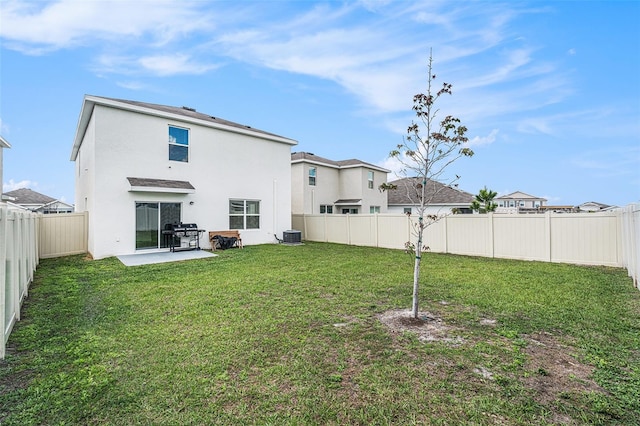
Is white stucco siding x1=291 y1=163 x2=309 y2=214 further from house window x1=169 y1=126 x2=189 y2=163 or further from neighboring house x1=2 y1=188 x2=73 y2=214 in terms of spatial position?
neighboring house x1=2 y1=188 x2=73 y2=214

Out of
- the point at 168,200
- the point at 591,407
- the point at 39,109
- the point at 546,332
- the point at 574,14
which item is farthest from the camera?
the point at 39,109

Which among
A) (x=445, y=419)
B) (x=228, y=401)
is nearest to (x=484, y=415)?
(x=445, y=419)

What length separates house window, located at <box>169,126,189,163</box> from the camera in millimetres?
13031

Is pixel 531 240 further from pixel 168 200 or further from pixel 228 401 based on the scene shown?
pixel 168 200

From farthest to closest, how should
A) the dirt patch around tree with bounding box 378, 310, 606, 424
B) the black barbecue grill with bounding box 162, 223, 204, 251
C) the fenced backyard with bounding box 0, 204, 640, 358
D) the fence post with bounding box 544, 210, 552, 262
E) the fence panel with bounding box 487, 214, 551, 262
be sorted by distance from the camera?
the black barbecue grill with bounding box 162, 223, 204, 251
the fence panel with bounding box 487, 214, 551, 262
the fence post with bounding box 544, 210, 552, 262
the fenced backyard with bounding box 0, 204, 640, 358
the dirt patch around tree with bounding box 378, 310, 606, 424

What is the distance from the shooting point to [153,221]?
1232 centimetres

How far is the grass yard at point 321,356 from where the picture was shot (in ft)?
8.55

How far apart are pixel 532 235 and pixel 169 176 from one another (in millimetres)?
14450

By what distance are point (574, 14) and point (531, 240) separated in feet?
23.9

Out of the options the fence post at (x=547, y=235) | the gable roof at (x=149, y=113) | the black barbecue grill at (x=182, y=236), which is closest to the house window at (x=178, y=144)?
the gable roof at (x=149, y=113)

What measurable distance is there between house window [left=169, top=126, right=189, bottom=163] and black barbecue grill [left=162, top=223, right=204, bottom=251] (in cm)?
295

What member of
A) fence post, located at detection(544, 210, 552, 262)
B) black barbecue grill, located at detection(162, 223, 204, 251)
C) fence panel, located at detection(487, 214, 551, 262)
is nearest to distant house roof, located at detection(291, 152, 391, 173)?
black barbecue grill, located at detection(162, 223, 204, 251)

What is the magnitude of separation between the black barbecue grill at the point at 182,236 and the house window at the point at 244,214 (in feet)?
6.64

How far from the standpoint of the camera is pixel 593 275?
318 inches
